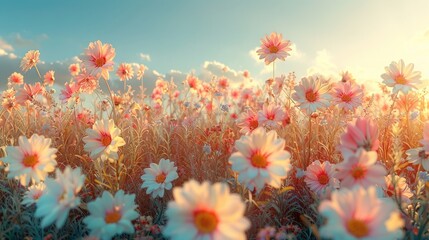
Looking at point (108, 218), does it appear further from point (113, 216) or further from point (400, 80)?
point (400, 80)

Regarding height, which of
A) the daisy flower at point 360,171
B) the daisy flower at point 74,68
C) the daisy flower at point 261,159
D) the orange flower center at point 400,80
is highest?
the daisy flower at point 74,68

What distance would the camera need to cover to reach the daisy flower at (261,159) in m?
1.66

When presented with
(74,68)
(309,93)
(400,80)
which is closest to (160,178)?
(309,93)

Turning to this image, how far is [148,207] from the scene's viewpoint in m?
2.98

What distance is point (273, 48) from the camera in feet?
11.4

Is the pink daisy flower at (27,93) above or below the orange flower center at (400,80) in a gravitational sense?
above

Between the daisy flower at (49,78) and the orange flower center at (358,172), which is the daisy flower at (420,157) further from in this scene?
the daisy flower at (49,78)

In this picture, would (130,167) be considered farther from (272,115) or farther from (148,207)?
(272,115)

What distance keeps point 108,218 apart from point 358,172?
990 millimetres

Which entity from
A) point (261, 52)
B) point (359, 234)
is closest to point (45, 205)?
point (359, 234)

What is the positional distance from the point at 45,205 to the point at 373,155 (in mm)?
1216

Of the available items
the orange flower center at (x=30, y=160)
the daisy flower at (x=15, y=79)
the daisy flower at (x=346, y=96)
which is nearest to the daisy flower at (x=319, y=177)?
the daisy flower at (x=346, y=96)

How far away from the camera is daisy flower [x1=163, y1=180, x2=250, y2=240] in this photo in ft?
4.00

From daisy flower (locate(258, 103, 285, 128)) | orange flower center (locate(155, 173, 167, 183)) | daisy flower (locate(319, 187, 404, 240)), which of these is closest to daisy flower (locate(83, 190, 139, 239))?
daisy flower (locate(319, 187, 404, 240))
